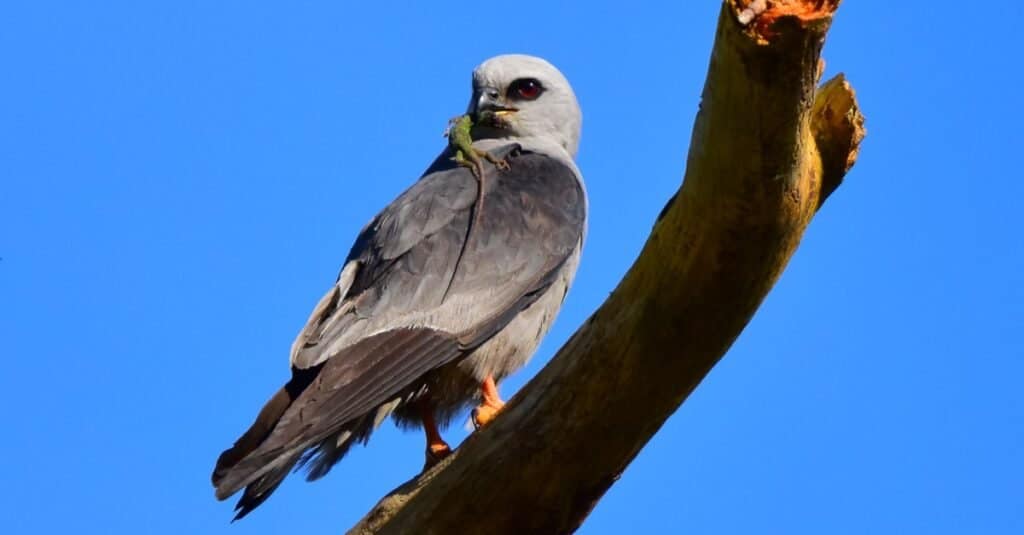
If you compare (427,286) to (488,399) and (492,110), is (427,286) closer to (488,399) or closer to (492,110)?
(488,399)

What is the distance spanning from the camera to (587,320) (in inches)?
177

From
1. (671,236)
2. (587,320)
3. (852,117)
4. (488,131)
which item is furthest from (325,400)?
(488,131)

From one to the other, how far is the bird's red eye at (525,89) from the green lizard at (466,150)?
0.94ft

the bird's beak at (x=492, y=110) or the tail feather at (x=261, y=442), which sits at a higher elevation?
the bird's beak at (x=492, y=110)

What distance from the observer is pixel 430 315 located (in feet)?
18.9

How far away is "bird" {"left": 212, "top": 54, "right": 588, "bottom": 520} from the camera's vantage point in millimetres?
5188

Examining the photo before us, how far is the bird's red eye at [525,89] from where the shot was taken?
747cm

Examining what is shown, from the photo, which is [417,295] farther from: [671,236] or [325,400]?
[671,236]

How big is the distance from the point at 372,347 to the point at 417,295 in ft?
1.55

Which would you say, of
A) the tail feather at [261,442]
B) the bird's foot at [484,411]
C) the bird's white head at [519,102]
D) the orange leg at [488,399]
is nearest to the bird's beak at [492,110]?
the bird's white head at [519,102]

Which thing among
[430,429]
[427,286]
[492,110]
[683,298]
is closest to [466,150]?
[492,110]

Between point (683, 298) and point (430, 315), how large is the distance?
1.79 m

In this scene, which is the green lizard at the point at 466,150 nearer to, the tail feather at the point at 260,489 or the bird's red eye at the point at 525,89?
the bird's red eye at the point at 525,89

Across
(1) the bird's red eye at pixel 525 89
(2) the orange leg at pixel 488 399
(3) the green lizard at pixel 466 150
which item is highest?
(1) the bird's red eye at pixel 525 89
